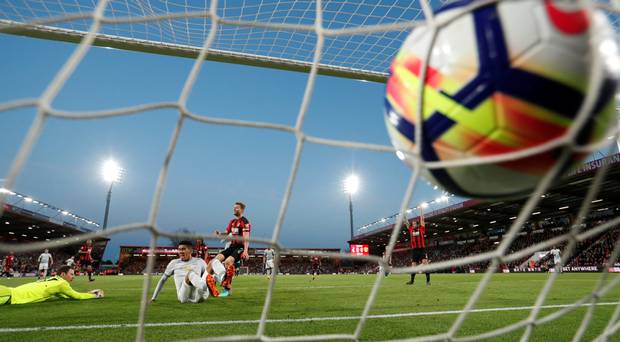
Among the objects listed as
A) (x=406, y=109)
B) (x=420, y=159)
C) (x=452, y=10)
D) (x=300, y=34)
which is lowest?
(x=420, y=159)

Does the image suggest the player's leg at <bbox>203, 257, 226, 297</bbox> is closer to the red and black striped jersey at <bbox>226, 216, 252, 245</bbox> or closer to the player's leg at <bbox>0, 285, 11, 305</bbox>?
the red and black striped jersey at <bbox>226, 216, 252, 245</bbox>

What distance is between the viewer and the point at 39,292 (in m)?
5.15

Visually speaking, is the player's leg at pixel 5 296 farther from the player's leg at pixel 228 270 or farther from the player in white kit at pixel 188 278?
the player's leg at pixel 228 270

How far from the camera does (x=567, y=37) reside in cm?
106

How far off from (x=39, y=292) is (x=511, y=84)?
6.12 metres

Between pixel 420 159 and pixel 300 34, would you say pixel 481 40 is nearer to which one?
pixel 420 159

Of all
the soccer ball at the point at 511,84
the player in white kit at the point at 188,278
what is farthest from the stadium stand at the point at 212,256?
the soccer ball at the point at 511,84

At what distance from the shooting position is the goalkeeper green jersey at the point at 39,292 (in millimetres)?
4906

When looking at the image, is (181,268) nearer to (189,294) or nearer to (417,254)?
(189,294)

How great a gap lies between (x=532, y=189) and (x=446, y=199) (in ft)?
114

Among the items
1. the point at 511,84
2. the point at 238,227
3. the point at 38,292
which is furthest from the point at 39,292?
the point at 511,84

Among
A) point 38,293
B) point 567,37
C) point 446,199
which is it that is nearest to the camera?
point 567,37

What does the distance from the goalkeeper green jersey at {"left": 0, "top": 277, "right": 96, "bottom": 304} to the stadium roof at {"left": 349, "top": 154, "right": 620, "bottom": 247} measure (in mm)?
15546

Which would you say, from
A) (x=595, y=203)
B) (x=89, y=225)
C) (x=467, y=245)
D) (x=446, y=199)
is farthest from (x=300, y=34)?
(x=89, y=225)
